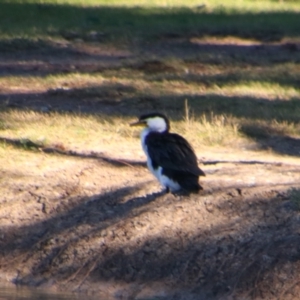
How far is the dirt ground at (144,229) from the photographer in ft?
26.4

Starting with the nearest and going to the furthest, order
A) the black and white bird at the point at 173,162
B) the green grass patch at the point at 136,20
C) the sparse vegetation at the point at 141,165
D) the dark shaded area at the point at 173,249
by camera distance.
A: 1. the dark shaded area at the point at 173,249
2. the sparse vegetation at the point at 141,165
3. the black and white bird at the point at 173,162
4. the green grass patch at the point at 136,20

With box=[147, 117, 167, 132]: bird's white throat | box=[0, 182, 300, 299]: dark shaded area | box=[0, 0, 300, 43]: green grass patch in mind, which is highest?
box=[147, 117, 167, 132]: bird's white throat

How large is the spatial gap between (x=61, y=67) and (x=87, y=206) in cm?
731

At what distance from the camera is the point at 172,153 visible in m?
8.76

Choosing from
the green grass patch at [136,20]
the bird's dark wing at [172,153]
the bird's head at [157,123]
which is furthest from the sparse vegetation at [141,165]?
the bird's head at [157,123]

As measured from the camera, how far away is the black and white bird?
28.3ft

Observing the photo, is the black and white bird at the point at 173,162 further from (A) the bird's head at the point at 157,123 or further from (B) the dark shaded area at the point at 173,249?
(B) the dark shaded area at the point at 173,249

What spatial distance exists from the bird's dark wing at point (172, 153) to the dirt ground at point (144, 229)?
1.43 feet

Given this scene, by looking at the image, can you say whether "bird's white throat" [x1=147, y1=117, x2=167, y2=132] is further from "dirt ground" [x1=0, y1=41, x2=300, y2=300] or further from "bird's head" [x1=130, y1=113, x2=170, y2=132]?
"dirt ground" [x1=0, y1=41, x2=300, y2=300]

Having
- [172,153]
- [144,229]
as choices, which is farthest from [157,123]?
[144,229]

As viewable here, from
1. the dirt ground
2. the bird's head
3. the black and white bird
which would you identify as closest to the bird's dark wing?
the black and white bird

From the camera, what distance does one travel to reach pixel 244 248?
8.20 m

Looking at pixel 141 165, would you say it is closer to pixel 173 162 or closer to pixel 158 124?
pixel 158 124

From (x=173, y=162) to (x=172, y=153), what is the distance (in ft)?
0.36
